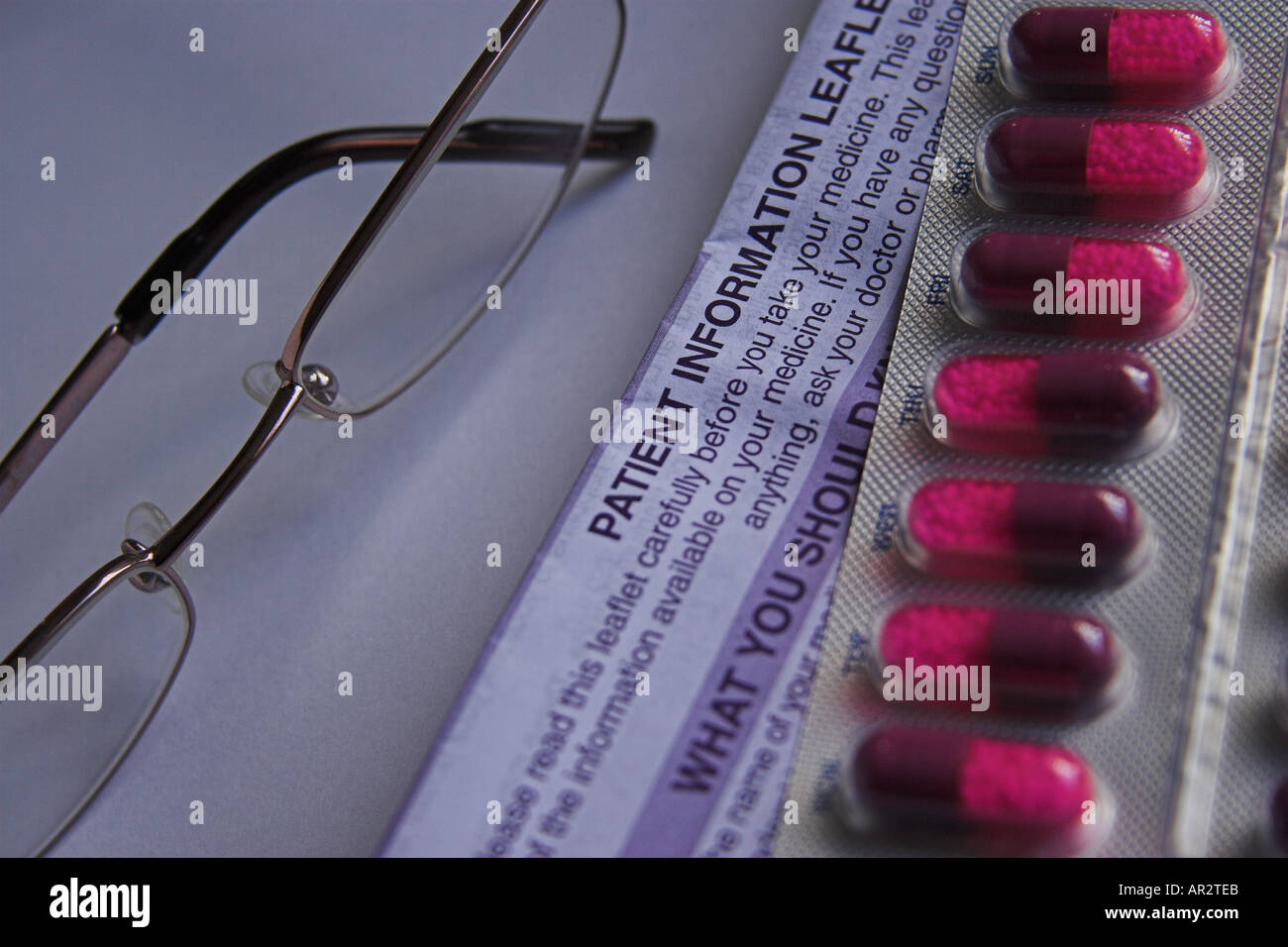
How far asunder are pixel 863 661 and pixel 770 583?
54 millimetres

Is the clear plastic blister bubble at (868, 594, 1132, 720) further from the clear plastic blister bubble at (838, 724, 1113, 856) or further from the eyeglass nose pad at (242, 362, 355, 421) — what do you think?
the eyeglass nose pad at (242, 362, 355, 421)

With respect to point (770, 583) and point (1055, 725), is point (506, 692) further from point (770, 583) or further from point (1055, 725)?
point (1055, 725)

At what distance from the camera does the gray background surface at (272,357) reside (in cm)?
62

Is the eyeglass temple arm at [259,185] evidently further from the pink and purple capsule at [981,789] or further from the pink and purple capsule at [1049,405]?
the pink and purple capsule at [981,789]

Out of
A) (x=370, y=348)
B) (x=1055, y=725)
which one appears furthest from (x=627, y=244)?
(x=1055, y=725)

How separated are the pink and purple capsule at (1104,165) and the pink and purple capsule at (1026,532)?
0.16 meters

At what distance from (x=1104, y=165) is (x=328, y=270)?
41 centimetres

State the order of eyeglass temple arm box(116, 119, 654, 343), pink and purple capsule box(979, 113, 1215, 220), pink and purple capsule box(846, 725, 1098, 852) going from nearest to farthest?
pink and purple capsule box(846, 725, 1098, 852) < pink and purple capsule box(979, 113, 1215, 220) < eyeglass temple arm box(116, 119, 654, 343)

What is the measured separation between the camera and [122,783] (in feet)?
2.04

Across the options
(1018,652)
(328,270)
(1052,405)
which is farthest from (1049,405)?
(328,270)

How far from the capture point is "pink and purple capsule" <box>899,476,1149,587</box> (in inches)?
21.4

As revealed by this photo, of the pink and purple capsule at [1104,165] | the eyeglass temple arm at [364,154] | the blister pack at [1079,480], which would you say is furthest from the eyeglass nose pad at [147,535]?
the pink and purple capsule at [1104,165]

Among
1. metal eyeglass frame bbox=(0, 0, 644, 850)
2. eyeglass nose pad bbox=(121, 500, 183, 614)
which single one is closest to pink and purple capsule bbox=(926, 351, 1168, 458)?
metal eyeglass frame bbox=(0, 0, 644, 850)
